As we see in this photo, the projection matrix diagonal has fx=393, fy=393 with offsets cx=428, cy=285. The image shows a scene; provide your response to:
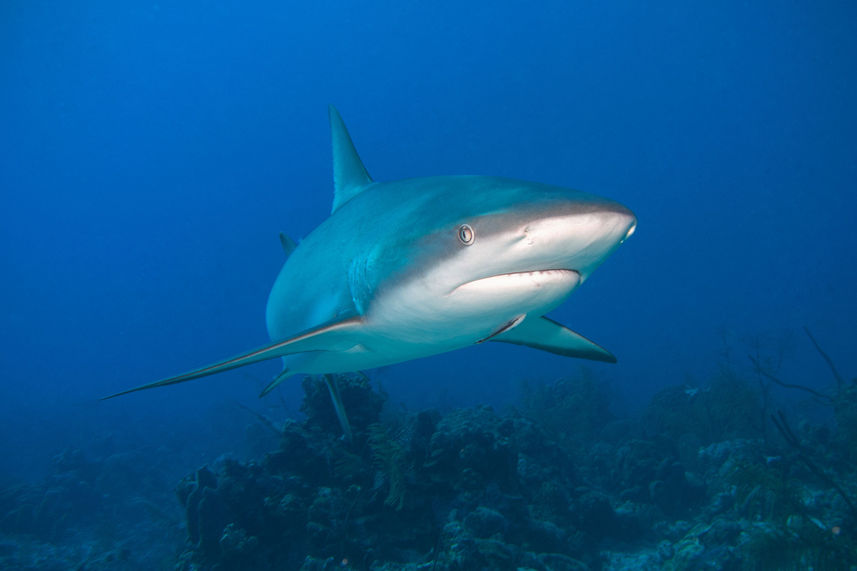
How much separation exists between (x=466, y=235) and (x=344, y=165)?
3.62 metres

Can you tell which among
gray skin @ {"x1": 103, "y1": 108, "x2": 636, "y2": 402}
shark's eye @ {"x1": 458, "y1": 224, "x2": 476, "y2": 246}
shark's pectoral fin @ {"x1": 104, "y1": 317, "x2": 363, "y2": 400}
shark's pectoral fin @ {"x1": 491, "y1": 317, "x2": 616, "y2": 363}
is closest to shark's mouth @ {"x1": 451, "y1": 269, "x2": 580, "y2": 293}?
gray skin @ {"x1": 103, "y1": 108, "x2": 636, "y2": 402}

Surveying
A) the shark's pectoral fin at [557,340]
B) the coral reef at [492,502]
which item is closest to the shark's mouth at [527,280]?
the shark's pectoral fin at [557,340]

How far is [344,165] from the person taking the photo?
192 inches

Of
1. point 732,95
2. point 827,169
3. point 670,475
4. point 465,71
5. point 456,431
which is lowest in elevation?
point 670,475

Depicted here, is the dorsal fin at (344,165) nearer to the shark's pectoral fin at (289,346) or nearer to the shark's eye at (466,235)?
the shark's pectoral fin at (289,346)

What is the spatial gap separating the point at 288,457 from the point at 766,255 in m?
119

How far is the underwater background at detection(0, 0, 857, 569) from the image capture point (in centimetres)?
477

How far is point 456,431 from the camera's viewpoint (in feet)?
15.9

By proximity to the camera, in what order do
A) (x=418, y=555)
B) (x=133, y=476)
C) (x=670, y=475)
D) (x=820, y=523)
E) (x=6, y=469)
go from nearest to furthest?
(x=418, y=555)
(x=820, y=523)
(x=670, y=475)
(x=133, y=476)
(x=6, y=469)

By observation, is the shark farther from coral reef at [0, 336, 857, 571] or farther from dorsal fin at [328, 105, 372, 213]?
coral reef at [0, 336, 857, 571]

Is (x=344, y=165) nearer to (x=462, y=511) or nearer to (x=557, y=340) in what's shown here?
(x=557, y=340)

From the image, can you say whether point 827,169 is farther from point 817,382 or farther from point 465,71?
point 817,382

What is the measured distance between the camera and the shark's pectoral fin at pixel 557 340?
3.29m

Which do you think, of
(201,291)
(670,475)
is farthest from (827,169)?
(201,291)
